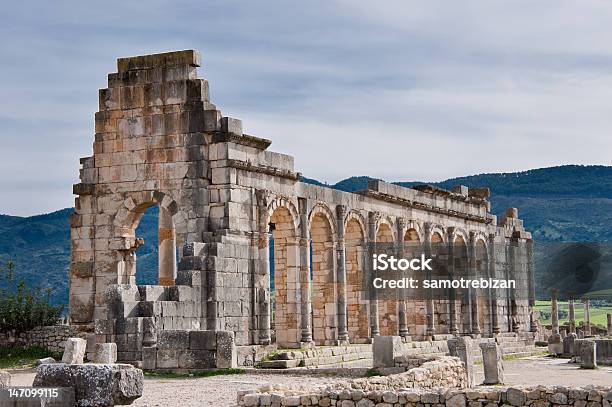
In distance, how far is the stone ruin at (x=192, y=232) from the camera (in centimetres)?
2366

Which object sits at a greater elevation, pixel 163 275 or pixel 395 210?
pixel 395 210

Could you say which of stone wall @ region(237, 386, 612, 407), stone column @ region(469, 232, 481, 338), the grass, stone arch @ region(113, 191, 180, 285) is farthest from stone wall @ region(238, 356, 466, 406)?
stone column @ region(469, 232, 481, 338)

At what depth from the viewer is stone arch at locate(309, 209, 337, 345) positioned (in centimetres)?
3139

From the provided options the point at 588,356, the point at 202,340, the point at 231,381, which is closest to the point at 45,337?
the point at 202,340

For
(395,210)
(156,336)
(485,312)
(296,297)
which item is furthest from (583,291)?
(156,336)

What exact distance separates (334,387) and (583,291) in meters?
57.2

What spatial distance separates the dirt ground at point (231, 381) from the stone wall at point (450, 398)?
2.04 metres

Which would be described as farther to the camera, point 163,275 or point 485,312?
point 485,312

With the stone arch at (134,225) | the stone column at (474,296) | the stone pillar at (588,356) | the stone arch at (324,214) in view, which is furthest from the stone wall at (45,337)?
the stone column at (474,296)

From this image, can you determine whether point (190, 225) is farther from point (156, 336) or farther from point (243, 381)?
point (243, 381)

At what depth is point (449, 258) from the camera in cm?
4153

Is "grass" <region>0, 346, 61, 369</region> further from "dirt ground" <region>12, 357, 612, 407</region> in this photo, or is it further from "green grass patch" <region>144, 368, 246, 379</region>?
"green grass patch" <region>144, 368, 246, 379</region>

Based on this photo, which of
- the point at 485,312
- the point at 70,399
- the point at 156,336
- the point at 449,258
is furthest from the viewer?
the point at 485,312

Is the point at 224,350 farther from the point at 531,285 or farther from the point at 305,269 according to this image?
the point at 531,285
